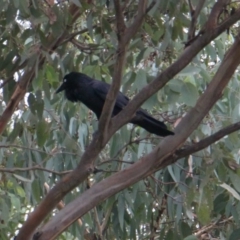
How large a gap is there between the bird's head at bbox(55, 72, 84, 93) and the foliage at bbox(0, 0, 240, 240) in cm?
6

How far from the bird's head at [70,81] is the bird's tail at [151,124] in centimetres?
55

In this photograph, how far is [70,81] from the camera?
331cm

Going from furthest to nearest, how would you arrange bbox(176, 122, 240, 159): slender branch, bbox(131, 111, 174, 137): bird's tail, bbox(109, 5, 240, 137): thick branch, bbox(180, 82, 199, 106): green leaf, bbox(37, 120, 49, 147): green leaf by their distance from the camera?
1. bbox(131, 111, 174, 137): bird's tail
2. bbox(37, 120, 49, 147): green leaf
3. bbox(180, 82, 199, 106): green leaf
4. bbox(176, 122, 240, 159): slender branch
5. bbox(109, 5, 240, 137): thick branch

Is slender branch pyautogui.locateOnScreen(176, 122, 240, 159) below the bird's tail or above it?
below

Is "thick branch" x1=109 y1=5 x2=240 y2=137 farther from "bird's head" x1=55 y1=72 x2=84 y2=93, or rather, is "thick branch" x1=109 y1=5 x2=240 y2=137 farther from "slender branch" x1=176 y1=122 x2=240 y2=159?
"bird's head" x1=55 y1=72 x2=84 y2=93

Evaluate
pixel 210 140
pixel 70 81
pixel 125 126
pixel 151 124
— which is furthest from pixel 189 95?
pixel 70 81

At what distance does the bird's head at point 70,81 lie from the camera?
3.29m

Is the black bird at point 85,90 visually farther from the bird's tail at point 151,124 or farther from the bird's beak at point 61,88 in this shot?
the bird's tail at point 151,124

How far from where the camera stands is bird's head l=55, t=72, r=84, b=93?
3.29m

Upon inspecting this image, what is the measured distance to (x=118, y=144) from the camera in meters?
3.16

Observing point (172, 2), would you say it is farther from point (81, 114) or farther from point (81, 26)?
point (81, 114)

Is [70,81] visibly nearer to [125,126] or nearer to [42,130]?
[125,126]

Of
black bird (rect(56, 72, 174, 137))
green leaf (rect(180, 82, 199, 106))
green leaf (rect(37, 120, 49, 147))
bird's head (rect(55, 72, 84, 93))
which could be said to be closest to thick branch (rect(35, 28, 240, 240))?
green leaf (rect(180, 82, 199, 106))

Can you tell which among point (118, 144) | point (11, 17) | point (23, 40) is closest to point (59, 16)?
point (11, 17)
